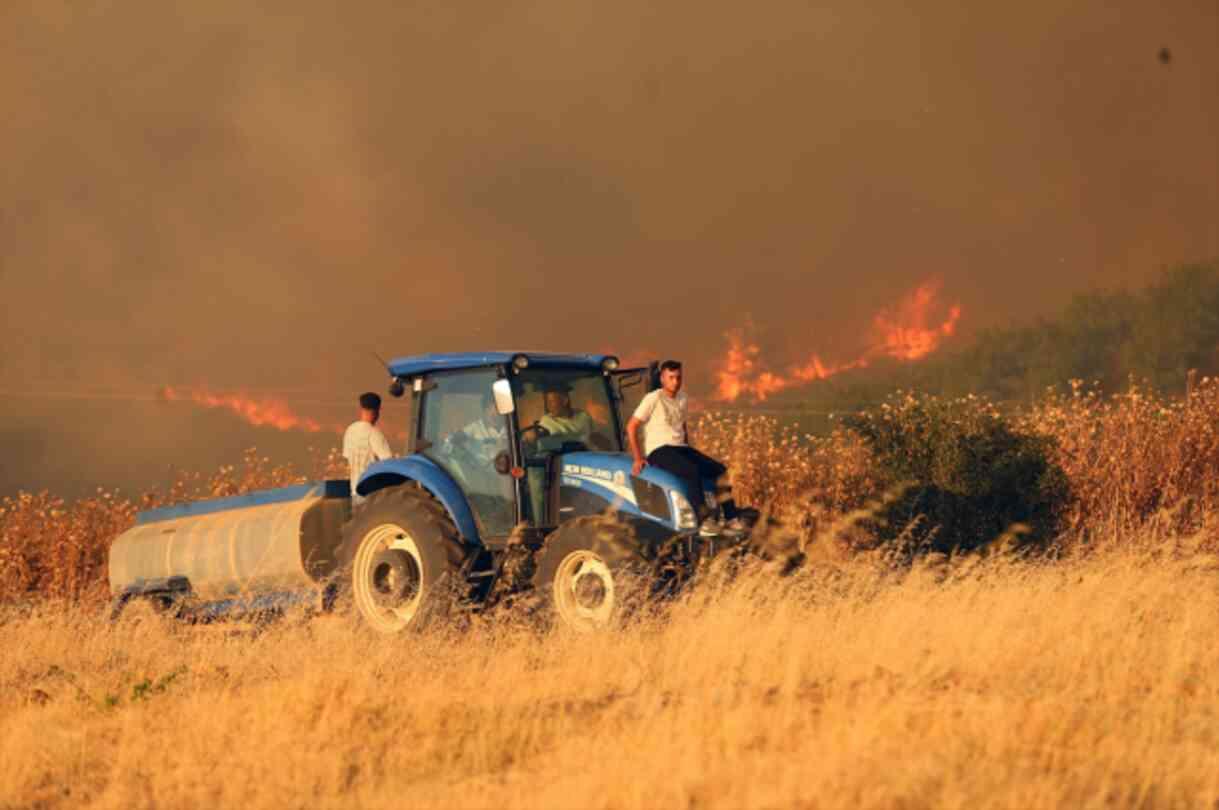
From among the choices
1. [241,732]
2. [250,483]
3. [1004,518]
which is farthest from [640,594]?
[250,483]

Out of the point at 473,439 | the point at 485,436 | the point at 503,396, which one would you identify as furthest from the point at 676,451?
the point at 473,439

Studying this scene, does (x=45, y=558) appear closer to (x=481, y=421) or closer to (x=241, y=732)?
(x=481, y=421)

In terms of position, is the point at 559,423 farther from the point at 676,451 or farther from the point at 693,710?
the point at 693,710

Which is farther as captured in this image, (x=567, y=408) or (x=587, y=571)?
(x=567, y=408)

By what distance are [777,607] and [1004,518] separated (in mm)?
7449

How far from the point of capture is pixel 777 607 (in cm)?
1103

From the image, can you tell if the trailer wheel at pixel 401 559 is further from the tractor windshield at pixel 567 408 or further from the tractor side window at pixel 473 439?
the tractor windshield at pixel 567 408

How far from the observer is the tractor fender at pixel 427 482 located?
1233 centimetres

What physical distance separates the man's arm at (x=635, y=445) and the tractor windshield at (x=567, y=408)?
0.59m

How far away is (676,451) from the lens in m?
12.0

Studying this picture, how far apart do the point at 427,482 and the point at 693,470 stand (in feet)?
7.31

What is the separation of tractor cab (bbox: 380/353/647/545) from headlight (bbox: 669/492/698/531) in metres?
0.59

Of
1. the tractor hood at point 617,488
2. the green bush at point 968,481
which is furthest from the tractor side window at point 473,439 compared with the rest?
the green bush at point 968,481

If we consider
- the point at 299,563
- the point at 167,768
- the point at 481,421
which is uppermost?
the point at 481,421
